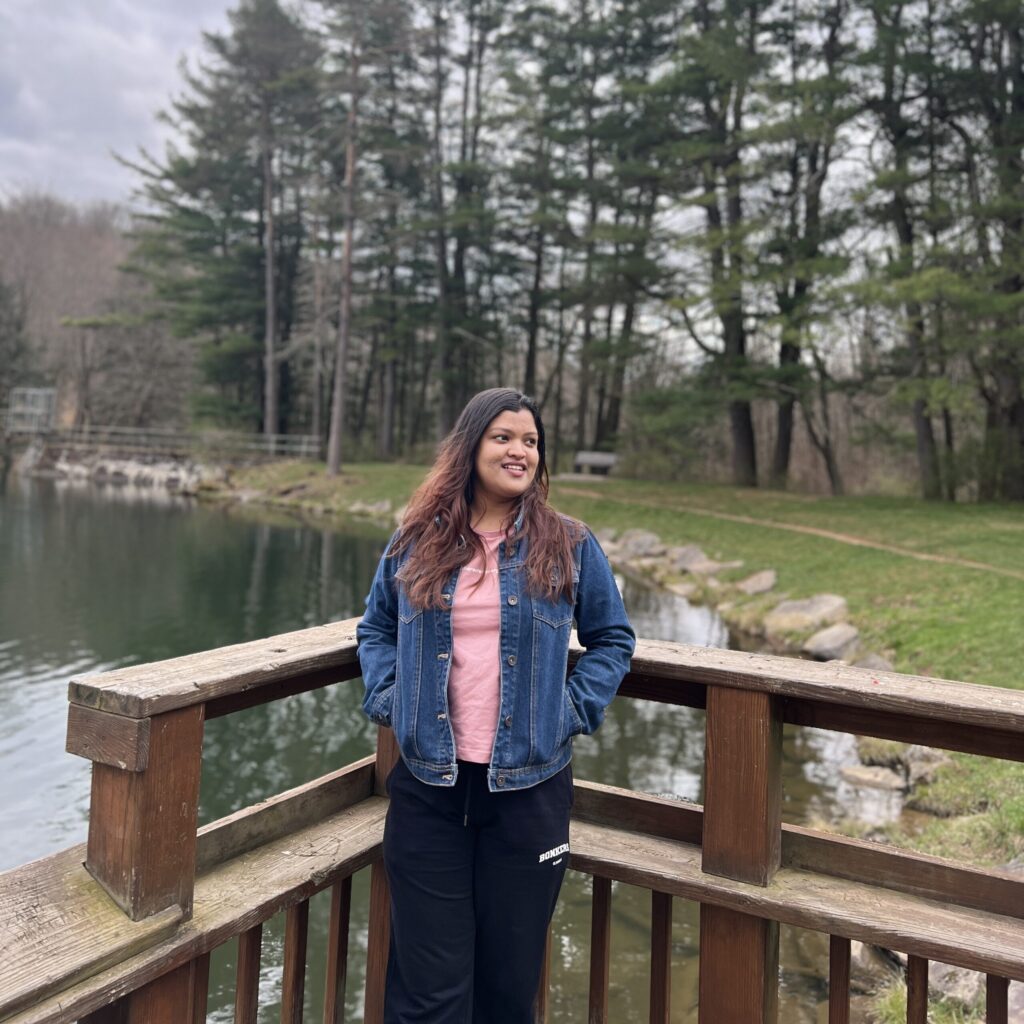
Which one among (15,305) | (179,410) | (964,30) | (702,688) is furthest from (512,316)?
(702,688)

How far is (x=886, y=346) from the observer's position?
18188mm

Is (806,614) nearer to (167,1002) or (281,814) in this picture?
(281,814)

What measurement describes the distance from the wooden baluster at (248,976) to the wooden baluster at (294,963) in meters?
0.09

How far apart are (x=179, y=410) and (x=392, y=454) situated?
1295cm

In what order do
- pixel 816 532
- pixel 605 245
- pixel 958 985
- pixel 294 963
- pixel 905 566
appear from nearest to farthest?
pixel 294 963 < pixel 958 985 < pixel 905 566 < pixel 816 532 < pixel 605 245

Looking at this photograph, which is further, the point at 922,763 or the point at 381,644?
the point at 922,763

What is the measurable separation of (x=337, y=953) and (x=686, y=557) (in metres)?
13.0

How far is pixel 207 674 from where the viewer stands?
1582 millimetres

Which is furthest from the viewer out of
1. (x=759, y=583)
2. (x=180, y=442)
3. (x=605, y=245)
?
(x=180, y=442)

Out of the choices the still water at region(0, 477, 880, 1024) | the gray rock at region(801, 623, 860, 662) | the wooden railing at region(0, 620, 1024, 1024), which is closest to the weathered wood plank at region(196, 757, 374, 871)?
the wooden railing at region(0, 620, 1024, 1024)

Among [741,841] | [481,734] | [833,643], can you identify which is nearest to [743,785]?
[741,841]

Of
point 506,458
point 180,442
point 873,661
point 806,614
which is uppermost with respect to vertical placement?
point 180,442

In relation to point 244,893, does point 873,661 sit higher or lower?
lower

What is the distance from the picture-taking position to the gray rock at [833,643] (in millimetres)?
8891
